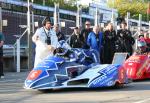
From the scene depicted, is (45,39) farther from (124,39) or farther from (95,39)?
(124,39)

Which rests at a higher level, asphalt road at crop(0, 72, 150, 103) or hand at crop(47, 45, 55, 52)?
hand at crop(47, 45, 55, 52)

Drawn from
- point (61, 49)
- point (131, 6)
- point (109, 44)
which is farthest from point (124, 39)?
point (131, 6)

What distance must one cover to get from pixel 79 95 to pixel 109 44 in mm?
6275

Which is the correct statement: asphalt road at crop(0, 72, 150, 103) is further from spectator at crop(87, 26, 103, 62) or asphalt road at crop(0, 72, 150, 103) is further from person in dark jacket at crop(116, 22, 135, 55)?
person in dark jacket at crop(116, 22, 135, 55)

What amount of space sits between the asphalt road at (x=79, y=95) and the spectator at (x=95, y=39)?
10.0 feet

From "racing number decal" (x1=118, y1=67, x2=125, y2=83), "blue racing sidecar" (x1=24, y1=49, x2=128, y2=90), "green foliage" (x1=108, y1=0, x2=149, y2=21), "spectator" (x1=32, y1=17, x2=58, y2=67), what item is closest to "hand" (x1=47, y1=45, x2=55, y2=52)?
"spectator" (x1=32, y1=17, x2=58, y2=67)

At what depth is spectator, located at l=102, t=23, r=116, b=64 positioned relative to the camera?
1784 cm

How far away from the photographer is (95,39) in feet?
55.7

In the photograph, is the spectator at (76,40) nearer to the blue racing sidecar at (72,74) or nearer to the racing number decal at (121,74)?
the blue racing sidecar at (72,74)

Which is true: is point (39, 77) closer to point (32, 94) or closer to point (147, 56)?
point (32, 94)

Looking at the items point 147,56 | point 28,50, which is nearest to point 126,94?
point 147,56

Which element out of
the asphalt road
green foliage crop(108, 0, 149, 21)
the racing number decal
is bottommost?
the asphalt road

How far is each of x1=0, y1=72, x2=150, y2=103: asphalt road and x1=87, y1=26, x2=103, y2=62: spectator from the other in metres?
3.05

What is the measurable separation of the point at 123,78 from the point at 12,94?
294 cm
